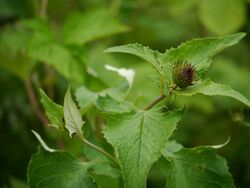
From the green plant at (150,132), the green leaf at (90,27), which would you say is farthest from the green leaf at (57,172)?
the green leaf at (90,27)

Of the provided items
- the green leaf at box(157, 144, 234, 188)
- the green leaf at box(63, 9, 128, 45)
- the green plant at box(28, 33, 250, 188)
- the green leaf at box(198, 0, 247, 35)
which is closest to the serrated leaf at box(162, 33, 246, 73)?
the green plant at box(28, 33, 250, 188)

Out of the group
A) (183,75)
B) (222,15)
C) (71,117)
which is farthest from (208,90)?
(222,15)

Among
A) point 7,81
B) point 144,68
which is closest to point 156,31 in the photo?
point 144,68

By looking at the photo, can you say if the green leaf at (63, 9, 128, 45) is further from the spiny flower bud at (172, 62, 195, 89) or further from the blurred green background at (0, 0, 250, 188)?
the spiny flower bud at (172, 62, 195, 89)

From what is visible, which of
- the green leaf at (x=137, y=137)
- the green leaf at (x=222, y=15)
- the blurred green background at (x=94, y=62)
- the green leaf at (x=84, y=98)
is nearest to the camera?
the green leaf at (x=137, y=137)

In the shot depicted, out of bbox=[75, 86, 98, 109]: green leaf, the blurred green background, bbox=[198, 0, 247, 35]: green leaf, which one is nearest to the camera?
bbox=[75, 86, 98, 109]: green leaf

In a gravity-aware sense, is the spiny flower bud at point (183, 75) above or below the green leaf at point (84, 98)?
above

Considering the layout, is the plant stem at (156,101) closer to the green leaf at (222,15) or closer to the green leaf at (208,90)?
the green leaf at (208,90)
